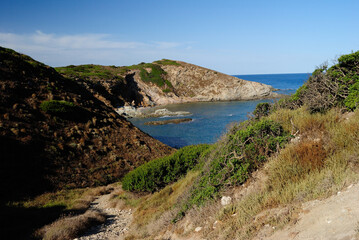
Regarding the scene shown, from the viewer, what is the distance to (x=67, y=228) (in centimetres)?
837

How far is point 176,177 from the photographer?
12586 millimetres

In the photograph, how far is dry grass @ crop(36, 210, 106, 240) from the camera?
314 inches

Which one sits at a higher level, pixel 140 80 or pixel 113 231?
pixel 140 80

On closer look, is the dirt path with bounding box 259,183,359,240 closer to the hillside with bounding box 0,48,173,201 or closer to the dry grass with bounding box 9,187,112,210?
the dry grass with bounding box 9,187,112,210

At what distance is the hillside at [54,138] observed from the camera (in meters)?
14.9

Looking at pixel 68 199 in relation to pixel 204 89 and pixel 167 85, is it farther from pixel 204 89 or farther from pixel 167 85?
pixel 204 89

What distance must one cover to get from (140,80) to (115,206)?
72.7m

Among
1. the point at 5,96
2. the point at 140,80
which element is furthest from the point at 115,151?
the point at 140,80

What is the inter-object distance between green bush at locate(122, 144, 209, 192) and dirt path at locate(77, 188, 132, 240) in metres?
1.52

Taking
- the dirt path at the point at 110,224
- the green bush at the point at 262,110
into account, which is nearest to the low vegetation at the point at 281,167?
the dirt path at the point at 110,224

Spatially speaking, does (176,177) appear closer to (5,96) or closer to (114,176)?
(114,176)

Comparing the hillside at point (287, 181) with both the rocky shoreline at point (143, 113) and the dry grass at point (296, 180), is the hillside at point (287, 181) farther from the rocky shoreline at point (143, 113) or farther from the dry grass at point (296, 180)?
the rocky shoreline at point (143, 113)

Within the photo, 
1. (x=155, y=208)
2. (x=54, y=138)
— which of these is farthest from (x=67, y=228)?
(x=54, y=138)

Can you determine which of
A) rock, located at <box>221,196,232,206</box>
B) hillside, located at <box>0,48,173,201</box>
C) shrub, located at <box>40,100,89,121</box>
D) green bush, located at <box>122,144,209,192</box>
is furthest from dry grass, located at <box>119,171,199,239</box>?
shrub, located at <box>40,100,89,121</box>
